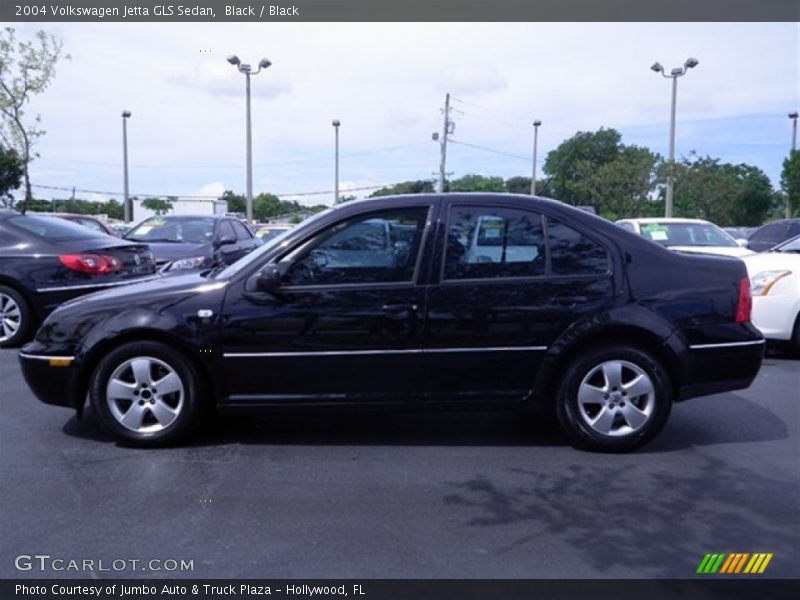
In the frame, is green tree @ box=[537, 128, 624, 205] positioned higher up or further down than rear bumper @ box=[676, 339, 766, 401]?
higher up

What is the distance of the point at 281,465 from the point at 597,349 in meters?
2.15

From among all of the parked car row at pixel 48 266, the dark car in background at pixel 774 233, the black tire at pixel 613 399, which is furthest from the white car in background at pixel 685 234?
the black tire at pixel 613 399

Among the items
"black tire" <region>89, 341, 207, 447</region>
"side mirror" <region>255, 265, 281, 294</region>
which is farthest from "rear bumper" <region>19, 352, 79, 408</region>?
"side mirror" <region>255, 265, 281, 294</region>

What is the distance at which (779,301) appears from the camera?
8.05 metres

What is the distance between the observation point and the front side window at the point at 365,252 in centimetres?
492

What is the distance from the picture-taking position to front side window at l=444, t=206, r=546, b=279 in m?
4.93

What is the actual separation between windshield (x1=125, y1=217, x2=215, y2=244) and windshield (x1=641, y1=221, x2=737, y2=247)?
24.3 feet

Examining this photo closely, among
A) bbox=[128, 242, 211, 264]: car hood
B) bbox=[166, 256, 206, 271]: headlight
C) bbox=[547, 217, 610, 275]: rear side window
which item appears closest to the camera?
bbox=[547, 217, 610, 275]: rear side window

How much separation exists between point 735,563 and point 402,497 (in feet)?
5.55

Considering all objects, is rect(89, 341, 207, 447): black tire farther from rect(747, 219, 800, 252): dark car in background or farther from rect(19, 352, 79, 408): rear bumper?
rect(747, 219, 800, 252): dark car in background

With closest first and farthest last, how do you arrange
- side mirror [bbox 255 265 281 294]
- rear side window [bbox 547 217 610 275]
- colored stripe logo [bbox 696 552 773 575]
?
colored stripe logo [bbox 696 552 773 575]
side mirror [bbox 255 265 281 294]
rear side window [bbox 547 217 610 275]

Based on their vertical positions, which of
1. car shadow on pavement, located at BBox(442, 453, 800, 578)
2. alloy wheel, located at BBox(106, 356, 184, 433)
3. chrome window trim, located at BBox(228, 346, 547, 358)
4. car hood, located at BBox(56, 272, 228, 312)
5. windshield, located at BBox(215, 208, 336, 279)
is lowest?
car shadow on pavement, located at BBox(442, 453, 800, 578)

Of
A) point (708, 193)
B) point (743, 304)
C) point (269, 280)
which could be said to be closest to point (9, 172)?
point (269, 280)

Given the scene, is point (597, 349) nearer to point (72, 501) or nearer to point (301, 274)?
point (301, 274)
